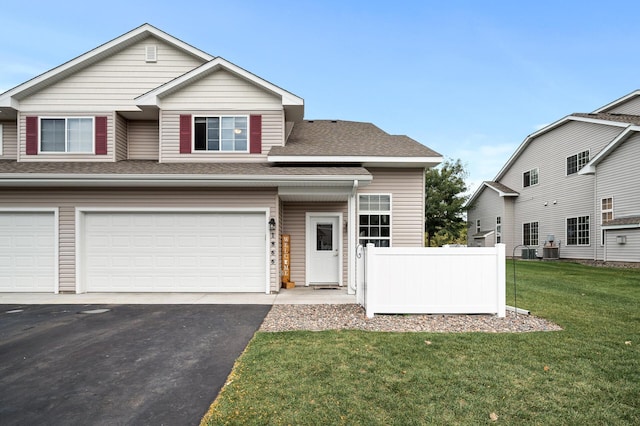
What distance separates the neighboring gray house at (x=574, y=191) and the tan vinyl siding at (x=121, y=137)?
13144 mm

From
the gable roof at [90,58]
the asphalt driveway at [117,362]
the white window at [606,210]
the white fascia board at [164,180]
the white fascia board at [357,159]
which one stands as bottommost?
the asphalt driveway at [117,362]

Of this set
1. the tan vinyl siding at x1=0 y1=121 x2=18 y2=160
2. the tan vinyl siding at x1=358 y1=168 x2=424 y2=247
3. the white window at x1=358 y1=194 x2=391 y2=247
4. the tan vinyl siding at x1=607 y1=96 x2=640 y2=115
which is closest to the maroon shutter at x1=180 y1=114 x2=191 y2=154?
the white window at x1=358 y1=194 x2=391 y2=247

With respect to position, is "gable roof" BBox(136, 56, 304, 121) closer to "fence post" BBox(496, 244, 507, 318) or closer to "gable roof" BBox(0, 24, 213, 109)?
"gable roof" BBox(0, 24, 213, 109)

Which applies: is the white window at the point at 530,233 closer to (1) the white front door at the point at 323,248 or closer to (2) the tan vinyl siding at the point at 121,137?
(1) the white front door at the point at 323,248

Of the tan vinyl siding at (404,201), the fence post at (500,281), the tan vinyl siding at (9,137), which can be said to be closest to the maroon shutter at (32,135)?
the tan vinyl siding at (9,137)

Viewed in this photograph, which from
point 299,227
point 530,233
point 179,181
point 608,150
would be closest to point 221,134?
point 179,181

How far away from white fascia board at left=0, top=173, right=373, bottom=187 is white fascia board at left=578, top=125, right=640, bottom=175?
42.0 feet

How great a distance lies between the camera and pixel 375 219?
35.1ft

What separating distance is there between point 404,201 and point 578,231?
13.2 m

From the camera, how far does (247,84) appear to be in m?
10.6

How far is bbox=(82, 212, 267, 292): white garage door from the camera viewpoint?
947 cm

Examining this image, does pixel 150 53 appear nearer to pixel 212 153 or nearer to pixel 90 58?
pixel 90 58

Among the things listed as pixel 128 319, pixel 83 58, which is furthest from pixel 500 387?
pixel 83 58

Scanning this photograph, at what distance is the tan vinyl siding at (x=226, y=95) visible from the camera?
34.5ft
